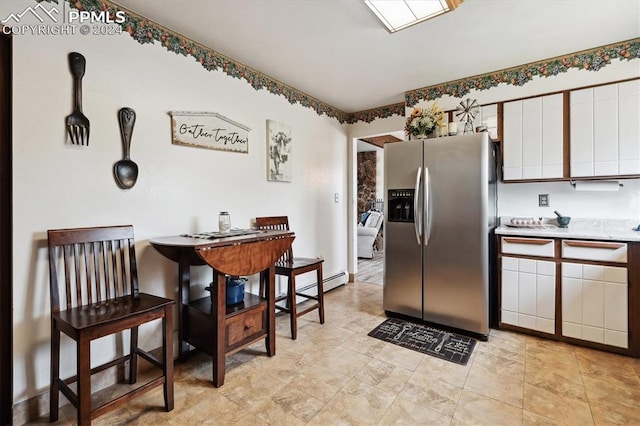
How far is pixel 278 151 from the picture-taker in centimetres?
294

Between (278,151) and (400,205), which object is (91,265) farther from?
(400,205)

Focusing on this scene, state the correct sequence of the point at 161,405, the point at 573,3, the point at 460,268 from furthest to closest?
the point at 460,268 < the point at 573,3 < the point at 161,405

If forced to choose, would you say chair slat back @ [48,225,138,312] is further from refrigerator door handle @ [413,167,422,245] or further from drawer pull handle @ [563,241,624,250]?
drawer pull handle @ [563,241,624,250]

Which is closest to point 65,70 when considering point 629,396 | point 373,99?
point 373,99

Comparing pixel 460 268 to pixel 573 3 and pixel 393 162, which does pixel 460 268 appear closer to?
pixel 393 162

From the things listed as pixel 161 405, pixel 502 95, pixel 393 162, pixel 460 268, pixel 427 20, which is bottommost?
pixel 161 405

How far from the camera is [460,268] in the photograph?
2420 mm

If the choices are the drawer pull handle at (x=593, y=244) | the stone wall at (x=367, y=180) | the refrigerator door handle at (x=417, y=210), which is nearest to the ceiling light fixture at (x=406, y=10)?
the refrigerator door handle at (x=417, y=210)

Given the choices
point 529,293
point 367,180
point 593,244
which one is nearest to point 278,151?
point 529,293

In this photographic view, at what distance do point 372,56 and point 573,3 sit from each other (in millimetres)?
1310

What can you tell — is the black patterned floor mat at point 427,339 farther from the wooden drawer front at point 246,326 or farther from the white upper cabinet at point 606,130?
the white upper cabinet at point 606,130

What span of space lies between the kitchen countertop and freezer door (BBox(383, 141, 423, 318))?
0.74 meters

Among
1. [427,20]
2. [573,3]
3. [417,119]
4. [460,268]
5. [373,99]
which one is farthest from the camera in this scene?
[373,99]

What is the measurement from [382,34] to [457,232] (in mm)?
1651
